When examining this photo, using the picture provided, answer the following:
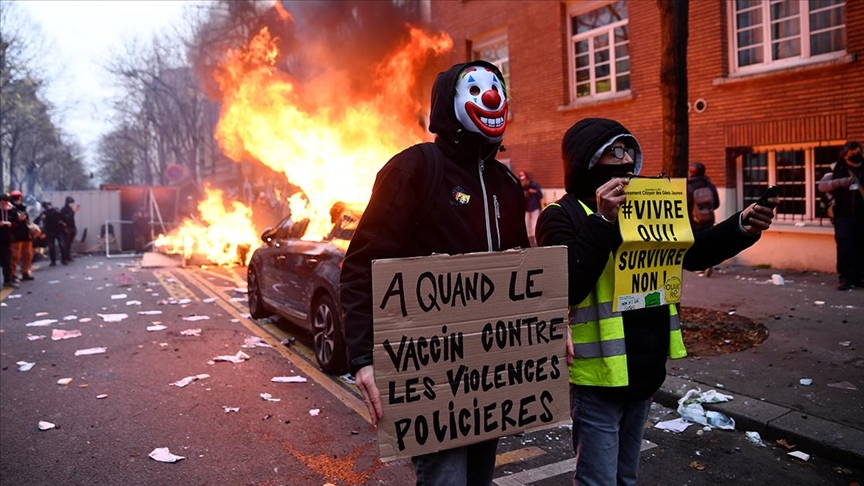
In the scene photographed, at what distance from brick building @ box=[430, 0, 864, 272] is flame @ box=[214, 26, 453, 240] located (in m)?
3.66

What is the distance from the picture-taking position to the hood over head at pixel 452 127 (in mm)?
2299

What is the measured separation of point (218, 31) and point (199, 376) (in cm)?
2257

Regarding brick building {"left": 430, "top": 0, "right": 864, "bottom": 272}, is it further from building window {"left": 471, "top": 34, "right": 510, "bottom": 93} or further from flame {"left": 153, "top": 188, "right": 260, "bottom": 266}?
flame {"left": 153, "top": 188, "right": 260, "bottom": 266}

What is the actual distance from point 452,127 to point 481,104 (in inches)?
5.2

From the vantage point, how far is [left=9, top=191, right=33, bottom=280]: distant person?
552 inches

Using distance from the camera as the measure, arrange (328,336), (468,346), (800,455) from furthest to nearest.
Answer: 1. (328,336)
2. (800,455)
3. (468,346)

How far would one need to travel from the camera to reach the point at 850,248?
877 cm

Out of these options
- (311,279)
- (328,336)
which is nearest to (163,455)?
(328,336)

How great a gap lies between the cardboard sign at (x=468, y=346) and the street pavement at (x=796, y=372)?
296cm

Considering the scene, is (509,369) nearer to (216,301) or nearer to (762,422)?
(762,422)

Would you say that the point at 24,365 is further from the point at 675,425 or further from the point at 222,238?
the point at 222,238

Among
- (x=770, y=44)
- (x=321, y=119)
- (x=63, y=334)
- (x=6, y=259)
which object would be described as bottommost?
(x=63, y=334)

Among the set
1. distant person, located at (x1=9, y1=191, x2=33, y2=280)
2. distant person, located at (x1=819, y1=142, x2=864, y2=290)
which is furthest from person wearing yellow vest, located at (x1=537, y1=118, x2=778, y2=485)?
distant person, located at (x1=9, y1=191, x2=33, y2=280)

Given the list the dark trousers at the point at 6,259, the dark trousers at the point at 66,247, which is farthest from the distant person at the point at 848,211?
the dark trousers at the point at 66,247
